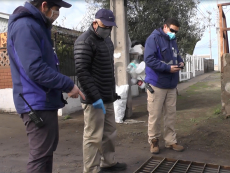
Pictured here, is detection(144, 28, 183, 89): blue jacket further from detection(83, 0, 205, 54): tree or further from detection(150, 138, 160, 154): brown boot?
detection(83, 0, 205, 54): tree

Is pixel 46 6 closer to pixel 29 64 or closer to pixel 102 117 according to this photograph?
pixel 29 64

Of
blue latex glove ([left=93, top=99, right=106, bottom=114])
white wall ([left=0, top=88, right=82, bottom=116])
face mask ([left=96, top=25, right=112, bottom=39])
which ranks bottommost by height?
white wall ([left=0, top=88, right=82, bottom=116])

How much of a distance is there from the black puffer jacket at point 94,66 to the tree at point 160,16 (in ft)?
19.4

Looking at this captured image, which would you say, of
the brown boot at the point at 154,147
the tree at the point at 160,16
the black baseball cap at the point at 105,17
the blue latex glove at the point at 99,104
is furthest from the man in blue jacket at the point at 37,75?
the tree at the point at 160,16

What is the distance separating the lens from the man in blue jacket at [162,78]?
4.04 metres

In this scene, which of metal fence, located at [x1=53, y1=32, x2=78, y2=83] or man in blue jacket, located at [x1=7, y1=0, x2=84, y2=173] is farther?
metal fence, located at [x1=53, y1=32, x2=78, y2=83]

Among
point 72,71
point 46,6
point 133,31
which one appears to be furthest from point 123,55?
point 46,6

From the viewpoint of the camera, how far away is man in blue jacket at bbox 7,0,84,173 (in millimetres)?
2068

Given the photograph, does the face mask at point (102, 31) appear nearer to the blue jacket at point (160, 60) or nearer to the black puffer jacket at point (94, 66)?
the black puffer jacket at point (94, 66)

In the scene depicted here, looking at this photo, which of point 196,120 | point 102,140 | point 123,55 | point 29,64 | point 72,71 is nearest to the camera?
point 29,64

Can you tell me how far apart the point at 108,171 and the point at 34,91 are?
1.73 meters

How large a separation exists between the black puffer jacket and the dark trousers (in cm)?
79

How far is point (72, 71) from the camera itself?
7.80 metres

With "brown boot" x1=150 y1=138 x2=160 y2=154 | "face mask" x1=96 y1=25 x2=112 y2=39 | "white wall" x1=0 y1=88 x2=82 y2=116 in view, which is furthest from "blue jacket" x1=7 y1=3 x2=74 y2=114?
"white wall" x1=0 y1=88 x2=82 y2=116
